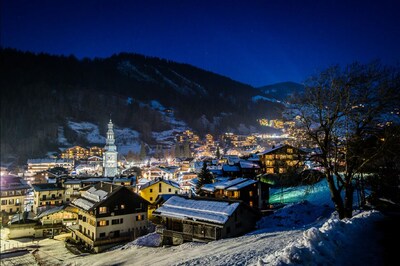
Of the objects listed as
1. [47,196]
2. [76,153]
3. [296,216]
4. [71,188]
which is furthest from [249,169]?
[76,153]

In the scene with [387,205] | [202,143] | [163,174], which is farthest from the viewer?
[202,143]

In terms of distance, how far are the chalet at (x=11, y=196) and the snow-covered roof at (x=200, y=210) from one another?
146 ft

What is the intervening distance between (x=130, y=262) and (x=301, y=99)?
2088cm

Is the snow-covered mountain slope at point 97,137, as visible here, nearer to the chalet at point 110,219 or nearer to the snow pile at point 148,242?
the chalet at point 110,219

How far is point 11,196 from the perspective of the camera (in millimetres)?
60125

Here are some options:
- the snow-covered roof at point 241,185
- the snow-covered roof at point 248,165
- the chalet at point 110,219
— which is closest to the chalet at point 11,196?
the chalet at point 110,219

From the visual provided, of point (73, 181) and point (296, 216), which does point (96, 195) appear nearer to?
point (73, 181)

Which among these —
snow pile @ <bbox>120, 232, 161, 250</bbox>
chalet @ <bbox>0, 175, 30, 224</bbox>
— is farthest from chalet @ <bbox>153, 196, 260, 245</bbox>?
chalet @ <bbox>0, 175, 30, 224</bbox>

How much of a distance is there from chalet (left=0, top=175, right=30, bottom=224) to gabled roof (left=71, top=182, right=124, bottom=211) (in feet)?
80.7

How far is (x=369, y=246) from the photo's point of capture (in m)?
11.0

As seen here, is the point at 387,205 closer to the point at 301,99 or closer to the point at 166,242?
the point at 301,99

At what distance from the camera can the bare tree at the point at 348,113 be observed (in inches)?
559

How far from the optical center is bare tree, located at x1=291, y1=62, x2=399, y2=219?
14.2 metres

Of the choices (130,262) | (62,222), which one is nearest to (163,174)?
(62,222)
